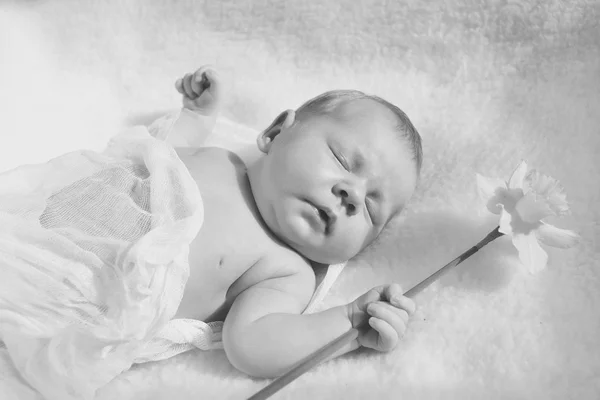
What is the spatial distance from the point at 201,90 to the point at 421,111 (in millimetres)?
427

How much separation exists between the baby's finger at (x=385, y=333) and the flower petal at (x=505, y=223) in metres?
0.22

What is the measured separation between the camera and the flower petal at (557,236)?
3.27 ft

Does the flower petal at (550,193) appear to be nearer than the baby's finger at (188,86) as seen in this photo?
Yes

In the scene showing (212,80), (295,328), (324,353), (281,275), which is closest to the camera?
(324,353)

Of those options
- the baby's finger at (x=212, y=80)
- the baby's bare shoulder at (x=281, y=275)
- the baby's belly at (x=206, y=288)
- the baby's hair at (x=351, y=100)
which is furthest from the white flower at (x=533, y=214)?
the baby's finger at (x=212, y=80)

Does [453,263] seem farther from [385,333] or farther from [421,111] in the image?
[421,111]

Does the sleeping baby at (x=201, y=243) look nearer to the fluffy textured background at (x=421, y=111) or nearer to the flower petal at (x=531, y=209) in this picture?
the fluffy textured background at (x=421, y=111)

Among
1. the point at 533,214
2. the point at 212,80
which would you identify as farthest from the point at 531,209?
the point at 212,80

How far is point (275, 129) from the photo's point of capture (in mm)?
1157

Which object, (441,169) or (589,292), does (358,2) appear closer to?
(441,169)

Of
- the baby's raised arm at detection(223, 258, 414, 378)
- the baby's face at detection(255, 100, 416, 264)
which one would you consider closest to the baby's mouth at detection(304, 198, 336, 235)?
the baby's face at detection(255, 100, 416, 264)

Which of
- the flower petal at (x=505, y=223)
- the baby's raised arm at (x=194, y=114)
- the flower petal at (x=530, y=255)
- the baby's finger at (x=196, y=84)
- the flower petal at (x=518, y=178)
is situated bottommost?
the flower petal at (x=530, y=255)

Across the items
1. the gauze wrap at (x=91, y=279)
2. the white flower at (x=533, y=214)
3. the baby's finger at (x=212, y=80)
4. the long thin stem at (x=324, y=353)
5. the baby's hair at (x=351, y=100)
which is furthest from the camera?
the baby's finger at (x=212, y=80)

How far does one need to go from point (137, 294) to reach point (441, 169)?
24.1 inches
